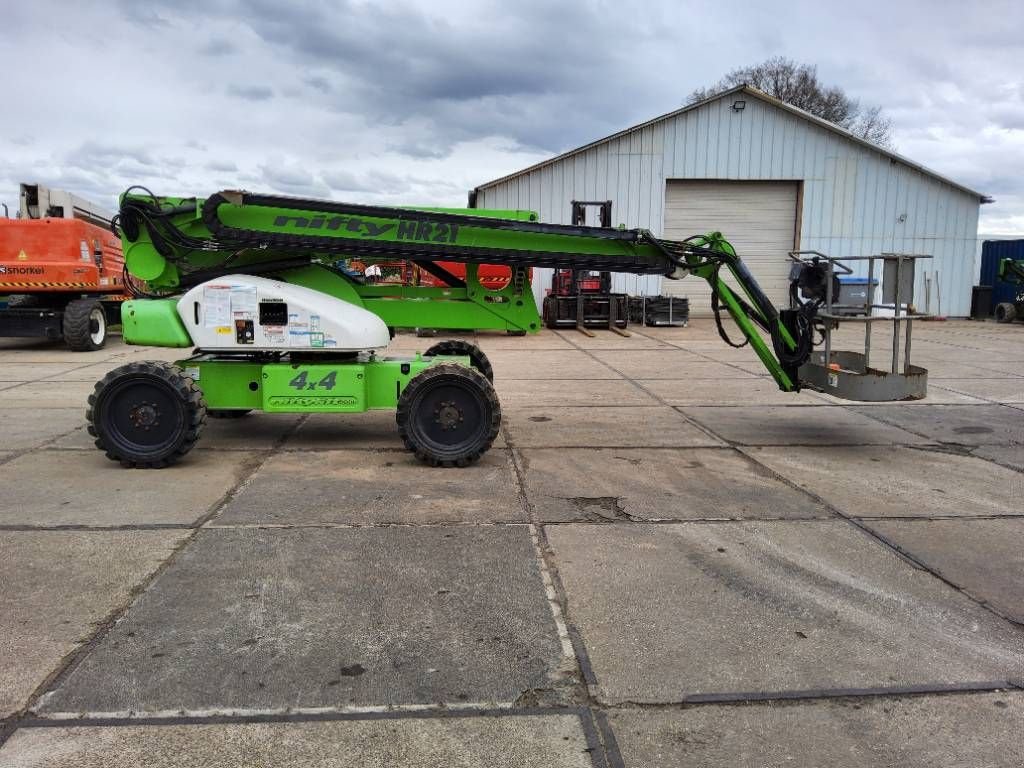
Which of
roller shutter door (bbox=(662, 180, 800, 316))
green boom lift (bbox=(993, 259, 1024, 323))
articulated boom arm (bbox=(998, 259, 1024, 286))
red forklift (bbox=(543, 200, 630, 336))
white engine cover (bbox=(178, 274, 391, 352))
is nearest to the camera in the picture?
white engine cover (bbox=(178, 274, 391, 352))

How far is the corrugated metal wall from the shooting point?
2506cm

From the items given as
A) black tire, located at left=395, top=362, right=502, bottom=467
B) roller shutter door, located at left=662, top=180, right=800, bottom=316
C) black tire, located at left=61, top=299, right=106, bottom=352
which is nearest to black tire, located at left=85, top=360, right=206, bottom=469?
black tire, located at left=395, top=362, right=502, bottom=467

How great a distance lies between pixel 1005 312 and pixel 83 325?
26.0m

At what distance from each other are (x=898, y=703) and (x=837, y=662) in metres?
0.35

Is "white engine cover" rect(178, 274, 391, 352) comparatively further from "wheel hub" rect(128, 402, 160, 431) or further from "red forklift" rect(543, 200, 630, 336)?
"red forklift" rect(543, 200, 630, 336)

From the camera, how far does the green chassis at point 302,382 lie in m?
7.07

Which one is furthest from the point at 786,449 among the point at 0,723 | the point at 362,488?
the point at 0,723

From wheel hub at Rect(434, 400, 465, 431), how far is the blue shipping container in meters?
26.7

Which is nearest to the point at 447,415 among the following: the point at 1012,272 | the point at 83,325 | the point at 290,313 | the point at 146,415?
the point at 290,313

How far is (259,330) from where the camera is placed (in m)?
6.96

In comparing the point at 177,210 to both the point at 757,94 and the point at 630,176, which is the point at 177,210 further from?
the point at 757,94

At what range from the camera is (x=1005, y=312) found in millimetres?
26109

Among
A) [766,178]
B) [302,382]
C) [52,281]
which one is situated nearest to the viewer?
[302,382]

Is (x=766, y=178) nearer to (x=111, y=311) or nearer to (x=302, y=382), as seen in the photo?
(x=111, y=311)
